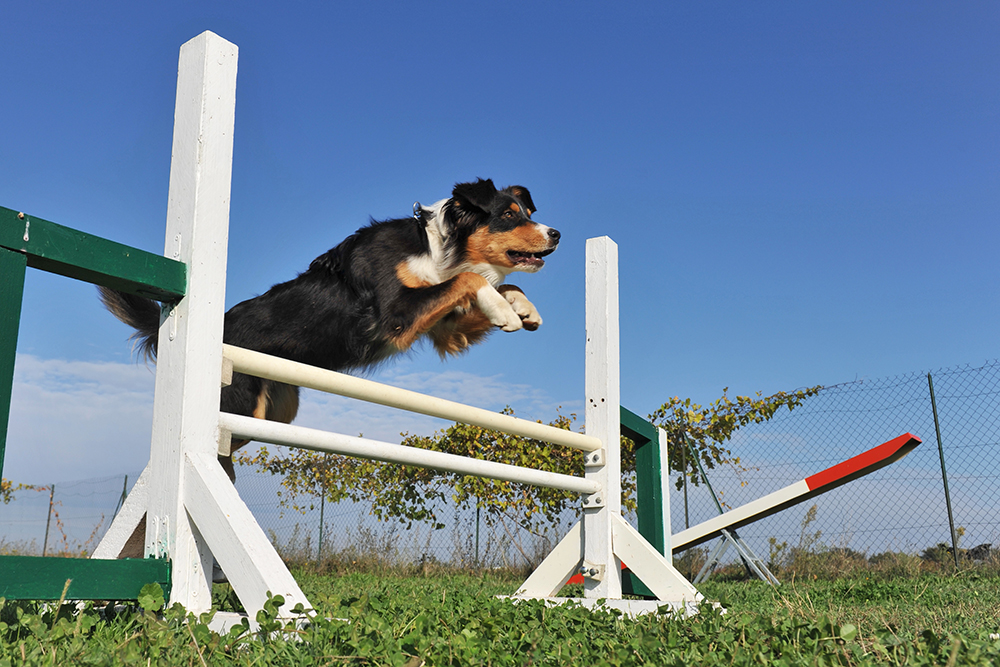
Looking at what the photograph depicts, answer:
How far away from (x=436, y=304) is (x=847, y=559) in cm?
516

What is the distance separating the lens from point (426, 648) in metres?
1.16

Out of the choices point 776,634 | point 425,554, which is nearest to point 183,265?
point 776,634

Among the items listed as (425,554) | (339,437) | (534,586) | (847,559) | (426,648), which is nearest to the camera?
(426,648)

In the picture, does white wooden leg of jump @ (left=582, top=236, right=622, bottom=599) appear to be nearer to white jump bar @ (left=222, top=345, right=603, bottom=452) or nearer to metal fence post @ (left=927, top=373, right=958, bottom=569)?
white jump bar @ (left=222, top=345, right=603, bottom=452)

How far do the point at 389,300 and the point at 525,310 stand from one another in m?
0.49

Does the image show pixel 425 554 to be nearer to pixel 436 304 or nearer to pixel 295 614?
pixel 436 304

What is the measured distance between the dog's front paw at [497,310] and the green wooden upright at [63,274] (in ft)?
3.76

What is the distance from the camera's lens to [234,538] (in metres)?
1.40

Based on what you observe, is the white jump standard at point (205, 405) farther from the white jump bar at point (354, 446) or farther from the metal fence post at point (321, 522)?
the metal fence post at point (321, 522)

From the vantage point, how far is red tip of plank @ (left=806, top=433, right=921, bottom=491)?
459 cm

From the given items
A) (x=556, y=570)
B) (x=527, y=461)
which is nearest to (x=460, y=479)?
(x=527, y=461)

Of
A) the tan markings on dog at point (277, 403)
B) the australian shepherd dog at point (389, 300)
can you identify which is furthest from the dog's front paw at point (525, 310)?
the tan markings on dog at point (277, 403)

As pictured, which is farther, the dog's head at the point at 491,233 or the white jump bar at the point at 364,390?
the dog's head at the point at 491,233

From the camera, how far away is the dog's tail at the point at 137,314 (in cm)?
228
